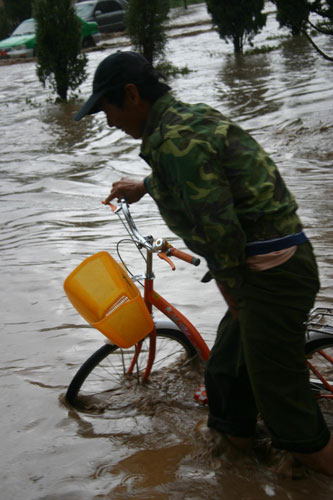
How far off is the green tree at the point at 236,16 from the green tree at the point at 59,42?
16.2ft

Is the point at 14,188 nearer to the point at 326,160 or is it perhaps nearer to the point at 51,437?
the point at 326,160

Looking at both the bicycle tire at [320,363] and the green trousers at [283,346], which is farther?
the bicycle tire at [320,363]

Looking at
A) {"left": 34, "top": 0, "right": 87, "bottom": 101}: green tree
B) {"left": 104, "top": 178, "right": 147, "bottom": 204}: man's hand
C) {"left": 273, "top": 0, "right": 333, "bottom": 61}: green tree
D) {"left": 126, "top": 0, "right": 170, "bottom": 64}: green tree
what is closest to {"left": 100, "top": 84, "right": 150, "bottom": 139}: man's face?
{"left": 104, "top": 178, "right": 147, "bottom": 204}: man's hand

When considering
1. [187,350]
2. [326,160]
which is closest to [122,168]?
[326,160]

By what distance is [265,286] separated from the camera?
2268 millimetres

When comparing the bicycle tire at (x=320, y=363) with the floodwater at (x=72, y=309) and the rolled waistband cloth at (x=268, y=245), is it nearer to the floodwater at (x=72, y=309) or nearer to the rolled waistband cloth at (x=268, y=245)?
the floodwater at (x=72, y=309)

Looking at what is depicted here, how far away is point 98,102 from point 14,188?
6189 mm

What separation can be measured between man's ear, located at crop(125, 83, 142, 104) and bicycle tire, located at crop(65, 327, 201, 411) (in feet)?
4.65

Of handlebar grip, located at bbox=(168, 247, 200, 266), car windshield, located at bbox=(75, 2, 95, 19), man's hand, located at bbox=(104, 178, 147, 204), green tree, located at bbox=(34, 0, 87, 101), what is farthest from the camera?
car windshield, located at bbox=(75, 2, 95, 19)

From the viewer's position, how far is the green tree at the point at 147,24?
16545 millimetres

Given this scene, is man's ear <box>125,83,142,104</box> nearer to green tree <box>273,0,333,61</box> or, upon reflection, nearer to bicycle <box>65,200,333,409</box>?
bicycle <box>65,200,333,409</box>

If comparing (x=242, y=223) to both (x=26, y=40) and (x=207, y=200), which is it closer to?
(x=207, y=200)

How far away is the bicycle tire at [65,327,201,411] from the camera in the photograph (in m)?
3.28

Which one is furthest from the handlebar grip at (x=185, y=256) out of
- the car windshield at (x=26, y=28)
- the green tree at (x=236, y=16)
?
the car windshield at (x=26, y=28)
